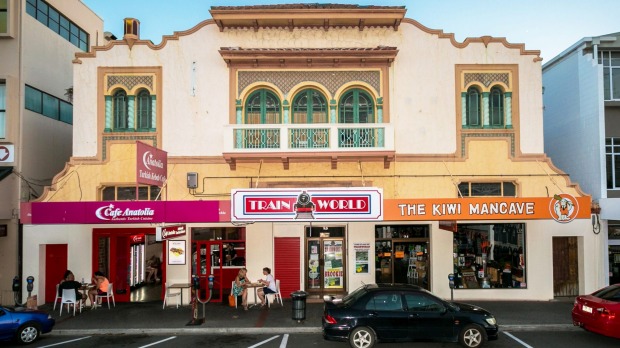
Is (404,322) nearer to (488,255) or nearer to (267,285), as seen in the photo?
(267,285)

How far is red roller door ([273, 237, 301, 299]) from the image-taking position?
1534 cm

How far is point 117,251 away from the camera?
51.6ft

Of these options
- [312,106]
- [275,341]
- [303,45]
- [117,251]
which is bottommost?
[275,341]

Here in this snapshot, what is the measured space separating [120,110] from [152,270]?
6.81 meters

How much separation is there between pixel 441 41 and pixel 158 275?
573 inches

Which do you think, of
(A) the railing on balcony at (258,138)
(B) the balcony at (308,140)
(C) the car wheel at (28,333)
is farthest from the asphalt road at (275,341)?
(A) the railing on balcony at (258,138)

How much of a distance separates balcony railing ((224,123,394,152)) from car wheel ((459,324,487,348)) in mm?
6012

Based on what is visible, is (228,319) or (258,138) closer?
(228,319)

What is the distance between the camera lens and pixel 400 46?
15.4m

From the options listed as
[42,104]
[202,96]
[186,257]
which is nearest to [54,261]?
[186,257]

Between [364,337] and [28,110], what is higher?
[28,110]

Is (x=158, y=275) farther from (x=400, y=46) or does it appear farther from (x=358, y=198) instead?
(x=400, y=46)

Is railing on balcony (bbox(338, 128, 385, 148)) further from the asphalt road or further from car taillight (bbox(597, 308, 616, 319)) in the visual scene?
car taillight (bbox(597, 308, 616, 319))

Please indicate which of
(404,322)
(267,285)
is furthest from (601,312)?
(267,285)
